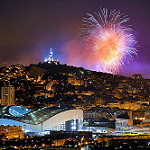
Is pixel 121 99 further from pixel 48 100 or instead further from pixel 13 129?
pixel 13 129

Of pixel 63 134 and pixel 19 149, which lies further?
pixel 63 134

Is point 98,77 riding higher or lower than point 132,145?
higher

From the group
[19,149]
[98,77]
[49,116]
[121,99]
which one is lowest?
[19,149]

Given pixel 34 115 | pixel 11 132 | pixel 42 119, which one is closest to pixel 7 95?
pixel 34 115

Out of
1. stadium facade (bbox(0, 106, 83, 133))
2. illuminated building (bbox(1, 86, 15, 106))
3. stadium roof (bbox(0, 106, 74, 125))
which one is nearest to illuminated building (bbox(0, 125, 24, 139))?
stadium facade (bbox(0, 106, 83, 133))

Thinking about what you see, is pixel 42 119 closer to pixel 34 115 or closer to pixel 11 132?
pixel 34 115

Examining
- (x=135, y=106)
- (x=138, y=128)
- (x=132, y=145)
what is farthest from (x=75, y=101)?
(x=132, y=145)
